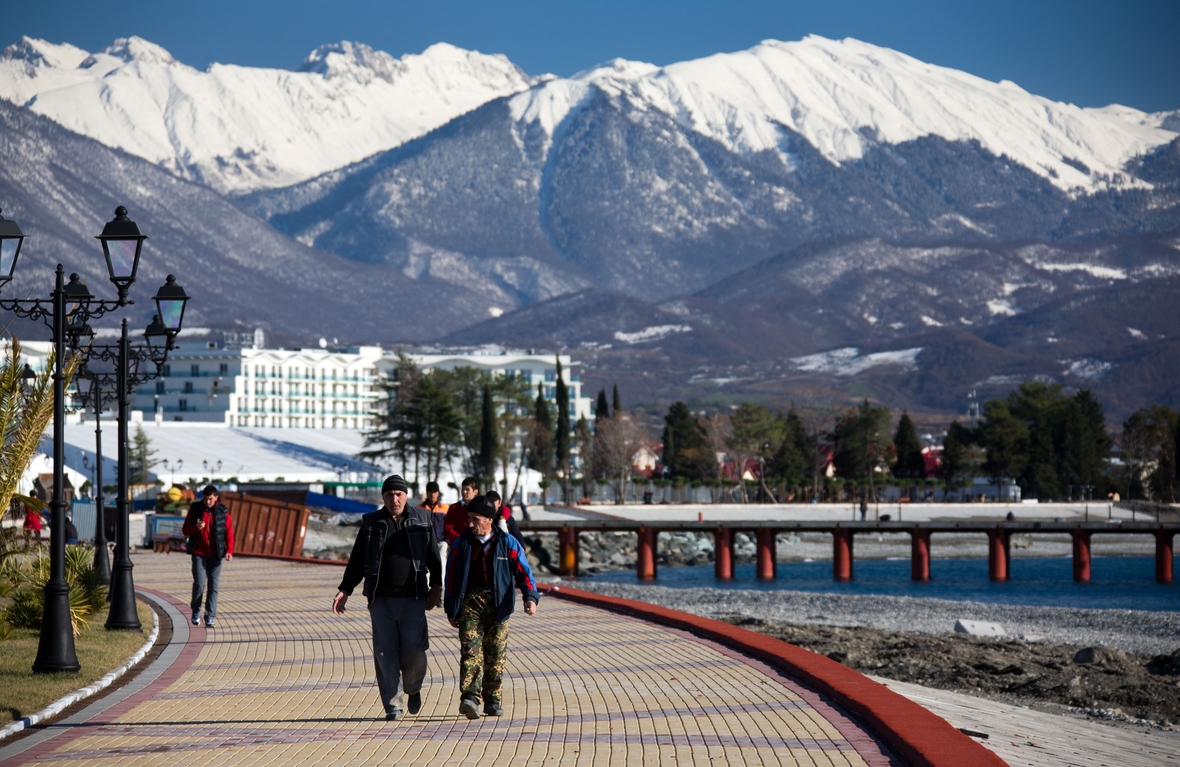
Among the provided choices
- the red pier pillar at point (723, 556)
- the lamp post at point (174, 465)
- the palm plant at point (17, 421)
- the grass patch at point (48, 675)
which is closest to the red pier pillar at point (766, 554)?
the red pier pillar at point (723, 556)

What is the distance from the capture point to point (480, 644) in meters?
12.2

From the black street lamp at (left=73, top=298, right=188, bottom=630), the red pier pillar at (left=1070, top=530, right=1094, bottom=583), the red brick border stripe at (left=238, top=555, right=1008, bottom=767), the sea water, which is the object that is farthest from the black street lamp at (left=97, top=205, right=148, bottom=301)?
the red pier pillar at (left=1070, top=530, right=1094, bottom=583)

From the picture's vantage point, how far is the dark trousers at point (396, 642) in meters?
12.0

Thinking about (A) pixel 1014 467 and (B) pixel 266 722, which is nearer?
(B) pixel 266 722

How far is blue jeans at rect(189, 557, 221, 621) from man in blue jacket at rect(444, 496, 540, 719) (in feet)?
24.8

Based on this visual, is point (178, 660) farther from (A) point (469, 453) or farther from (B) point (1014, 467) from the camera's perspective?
(B) point (1014, 467)

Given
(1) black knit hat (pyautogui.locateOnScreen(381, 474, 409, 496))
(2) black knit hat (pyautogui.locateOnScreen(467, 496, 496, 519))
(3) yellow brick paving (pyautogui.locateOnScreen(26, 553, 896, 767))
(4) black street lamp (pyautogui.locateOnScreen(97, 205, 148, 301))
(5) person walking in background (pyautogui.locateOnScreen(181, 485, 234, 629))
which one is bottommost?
(3) yellow brick paving (pyautogui.locateOnScreen(26, 553, 896, 767))

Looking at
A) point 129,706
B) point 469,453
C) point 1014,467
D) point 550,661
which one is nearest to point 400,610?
point 129,706

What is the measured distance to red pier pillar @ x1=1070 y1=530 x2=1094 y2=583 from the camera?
61.5 metres

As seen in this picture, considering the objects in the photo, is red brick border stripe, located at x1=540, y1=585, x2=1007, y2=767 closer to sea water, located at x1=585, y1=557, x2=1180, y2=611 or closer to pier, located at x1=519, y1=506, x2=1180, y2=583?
sea water, located at x1=585, y1=557, x2=1180, y2=611

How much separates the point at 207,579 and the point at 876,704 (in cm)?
1008

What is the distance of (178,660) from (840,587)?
44.0 m

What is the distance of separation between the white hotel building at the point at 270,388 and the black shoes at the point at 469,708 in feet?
420

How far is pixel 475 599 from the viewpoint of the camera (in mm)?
12086
